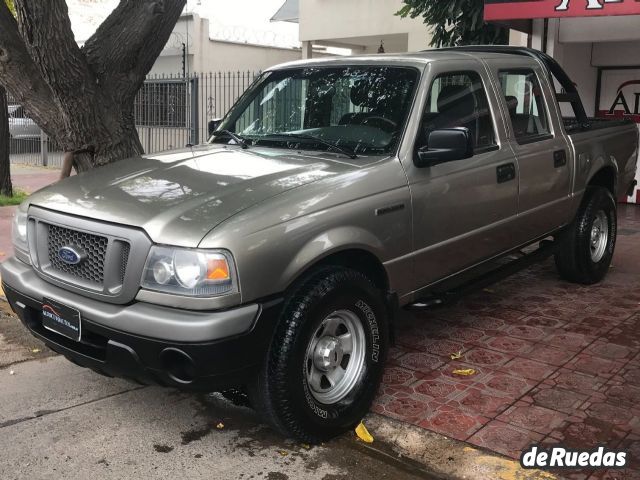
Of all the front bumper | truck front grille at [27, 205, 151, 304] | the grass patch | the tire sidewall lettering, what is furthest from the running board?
the grass patch

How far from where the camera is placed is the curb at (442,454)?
11.1 feet

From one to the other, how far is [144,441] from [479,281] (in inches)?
100

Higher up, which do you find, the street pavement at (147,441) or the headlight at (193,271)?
the headlight at (193,271)

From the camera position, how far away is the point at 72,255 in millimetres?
3447

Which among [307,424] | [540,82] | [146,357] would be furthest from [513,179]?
[146,357]

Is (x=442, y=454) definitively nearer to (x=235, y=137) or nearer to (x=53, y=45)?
(x=235, y=137)

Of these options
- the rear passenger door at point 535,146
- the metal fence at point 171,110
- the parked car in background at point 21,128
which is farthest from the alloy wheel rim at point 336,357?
the parked car in background at point 21,128

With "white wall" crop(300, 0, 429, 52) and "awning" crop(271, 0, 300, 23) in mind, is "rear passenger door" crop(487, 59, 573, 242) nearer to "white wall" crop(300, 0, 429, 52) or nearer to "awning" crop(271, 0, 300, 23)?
"white wall" crop(300, 0, 429, 52)

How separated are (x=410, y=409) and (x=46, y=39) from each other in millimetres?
4590

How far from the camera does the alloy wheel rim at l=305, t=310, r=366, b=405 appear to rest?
3.62 m

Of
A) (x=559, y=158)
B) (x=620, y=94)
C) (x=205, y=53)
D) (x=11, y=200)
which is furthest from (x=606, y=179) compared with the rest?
(x=205, y=53)

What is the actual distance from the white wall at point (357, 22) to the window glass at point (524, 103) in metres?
9.97

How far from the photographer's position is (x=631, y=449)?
360 centimetres

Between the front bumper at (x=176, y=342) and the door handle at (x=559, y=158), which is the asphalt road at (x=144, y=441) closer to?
the front bumper at (x=176, y=342)
